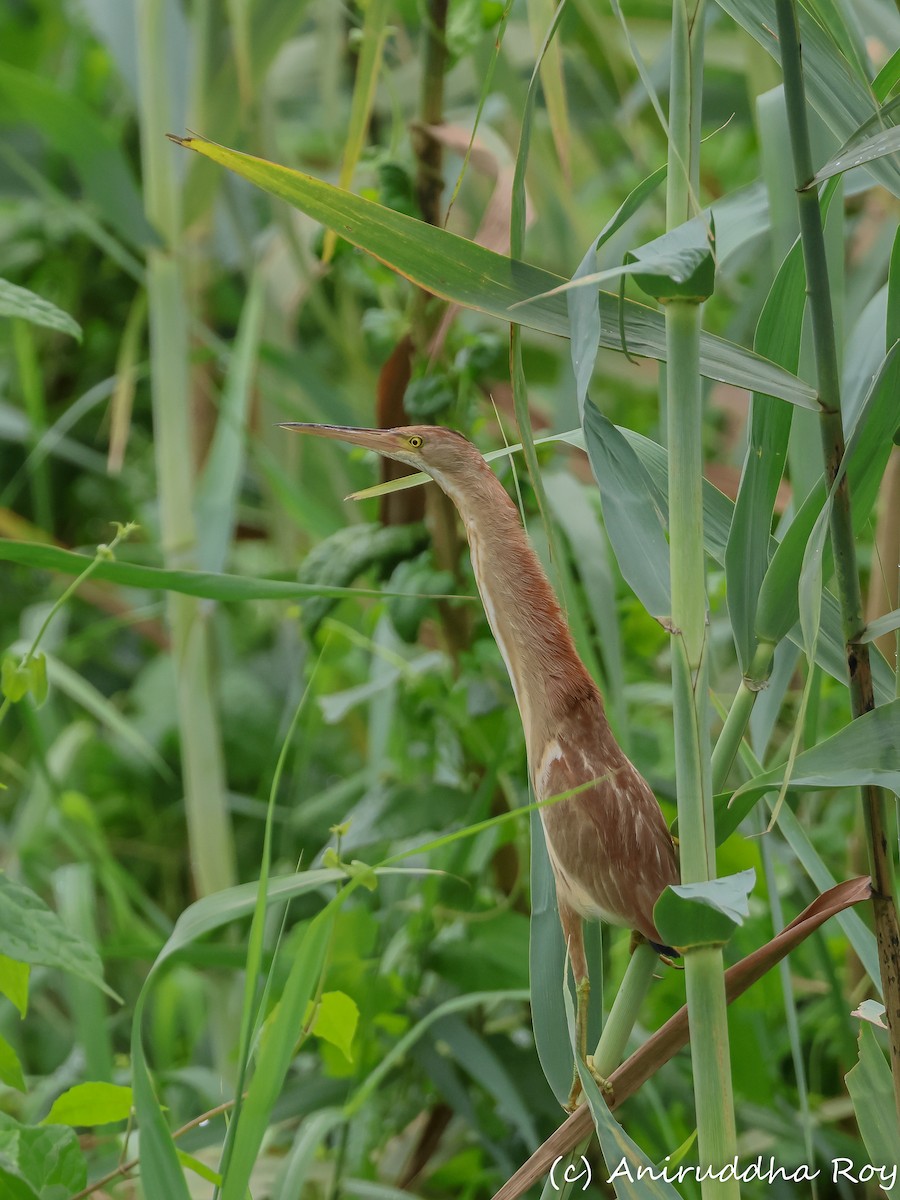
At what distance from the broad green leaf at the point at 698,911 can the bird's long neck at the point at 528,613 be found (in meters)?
0.07

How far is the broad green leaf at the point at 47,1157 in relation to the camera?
1.50 feet

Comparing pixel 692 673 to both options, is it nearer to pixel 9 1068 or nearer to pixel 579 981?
pixel 579 981

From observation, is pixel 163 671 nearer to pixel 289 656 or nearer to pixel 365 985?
pixel 289 656

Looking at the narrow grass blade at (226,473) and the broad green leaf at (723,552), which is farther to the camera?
the narrow grass blade at (226,473)

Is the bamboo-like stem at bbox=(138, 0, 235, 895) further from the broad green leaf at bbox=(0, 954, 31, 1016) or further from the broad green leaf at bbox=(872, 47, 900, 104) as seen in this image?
the broad green leaf at bbox=(872, 47, 900, 104)

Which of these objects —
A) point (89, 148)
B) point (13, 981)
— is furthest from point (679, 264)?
point (89, 148)

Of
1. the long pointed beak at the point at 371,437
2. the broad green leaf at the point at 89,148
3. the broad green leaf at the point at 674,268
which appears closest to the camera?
the broad green leaf at the point at 674,268

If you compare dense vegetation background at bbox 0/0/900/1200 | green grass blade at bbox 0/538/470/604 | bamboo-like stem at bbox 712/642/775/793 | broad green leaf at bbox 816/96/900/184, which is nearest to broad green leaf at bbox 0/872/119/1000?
dense vegetation background at bbox 0/0/900/1200

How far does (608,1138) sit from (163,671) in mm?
1135

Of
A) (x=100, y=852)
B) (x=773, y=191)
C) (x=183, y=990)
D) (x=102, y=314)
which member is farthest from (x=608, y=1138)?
(x=102, y=314)

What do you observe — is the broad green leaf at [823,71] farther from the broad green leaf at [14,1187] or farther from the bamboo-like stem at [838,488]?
the broad green leaf at [14,1187]

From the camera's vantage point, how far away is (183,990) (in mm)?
1078

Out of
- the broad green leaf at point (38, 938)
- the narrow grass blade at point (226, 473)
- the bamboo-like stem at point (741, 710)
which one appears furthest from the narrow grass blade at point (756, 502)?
the narrow grass blade at point (226, 473)

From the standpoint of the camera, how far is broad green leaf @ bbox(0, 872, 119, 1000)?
0.42 meters
